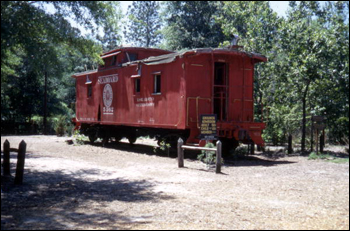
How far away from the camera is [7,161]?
8.57 meters

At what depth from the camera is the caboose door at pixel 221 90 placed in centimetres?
1359

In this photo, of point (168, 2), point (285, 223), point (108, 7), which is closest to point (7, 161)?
point (108, 7)

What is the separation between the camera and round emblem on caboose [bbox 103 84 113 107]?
1718 cm

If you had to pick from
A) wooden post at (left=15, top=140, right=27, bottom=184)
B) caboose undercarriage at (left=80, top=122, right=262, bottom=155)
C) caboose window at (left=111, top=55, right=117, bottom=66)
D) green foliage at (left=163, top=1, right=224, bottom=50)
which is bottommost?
wooden post at (left=15, top=140, right=27, bottom=184)

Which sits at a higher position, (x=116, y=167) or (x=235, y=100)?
(x=235, y=100)

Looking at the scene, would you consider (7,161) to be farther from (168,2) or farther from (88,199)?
(168,2)

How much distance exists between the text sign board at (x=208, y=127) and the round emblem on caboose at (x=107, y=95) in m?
6.41

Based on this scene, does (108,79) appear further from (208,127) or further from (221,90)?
(208,127)

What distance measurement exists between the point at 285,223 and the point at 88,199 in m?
3.46

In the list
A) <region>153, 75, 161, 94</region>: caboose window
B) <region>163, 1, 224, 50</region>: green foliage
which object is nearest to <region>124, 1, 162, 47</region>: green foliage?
<region>163, 1, 224, 50</region>: green foliage

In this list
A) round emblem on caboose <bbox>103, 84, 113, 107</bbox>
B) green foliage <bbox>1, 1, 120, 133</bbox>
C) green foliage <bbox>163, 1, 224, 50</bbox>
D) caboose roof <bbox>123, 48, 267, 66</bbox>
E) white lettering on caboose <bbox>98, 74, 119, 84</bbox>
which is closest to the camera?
green foliage <bbox>1, 1, 120, 133</bbox>

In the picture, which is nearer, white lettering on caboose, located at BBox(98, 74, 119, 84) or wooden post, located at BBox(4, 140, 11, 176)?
wooden post, located at BBox(4, 140, 11, 176)

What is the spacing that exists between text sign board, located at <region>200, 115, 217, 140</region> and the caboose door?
4.22ft

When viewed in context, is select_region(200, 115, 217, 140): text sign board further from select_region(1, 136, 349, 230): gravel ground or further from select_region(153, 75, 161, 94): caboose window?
select_region(153, 75, 161, 94): caboose window
